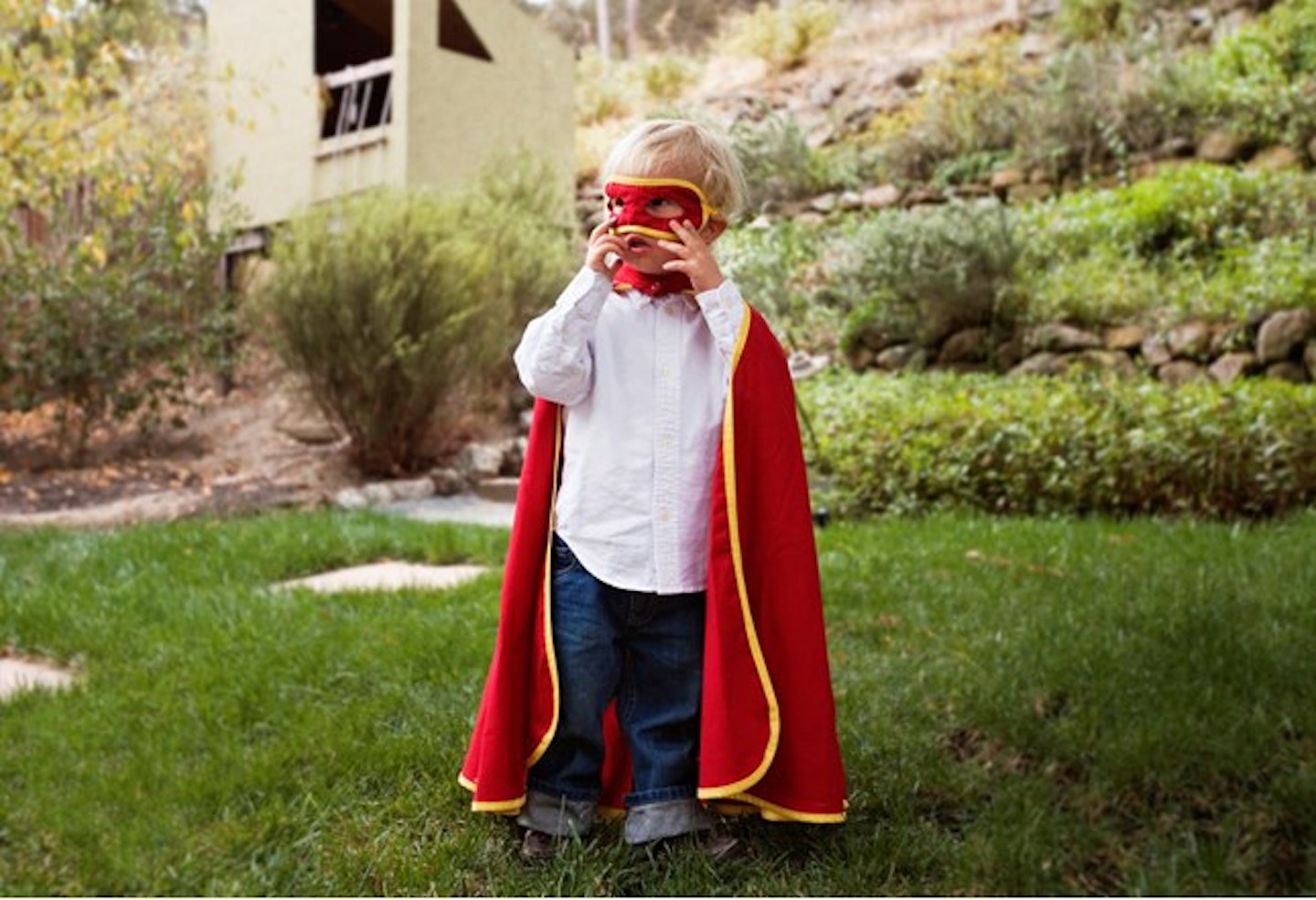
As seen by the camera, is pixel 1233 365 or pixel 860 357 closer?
pixel 1233 365

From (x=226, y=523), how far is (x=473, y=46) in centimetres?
675

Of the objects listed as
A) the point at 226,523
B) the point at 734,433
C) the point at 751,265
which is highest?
the point at 751,265

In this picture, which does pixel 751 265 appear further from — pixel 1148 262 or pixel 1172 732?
pixel 1172 732

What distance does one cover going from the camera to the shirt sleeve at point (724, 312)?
7.32 feet

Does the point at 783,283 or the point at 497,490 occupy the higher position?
the point at 783,283

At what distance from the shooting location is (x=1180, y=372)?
763 centimetres

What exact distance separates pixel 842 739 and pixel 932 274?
19.8ft

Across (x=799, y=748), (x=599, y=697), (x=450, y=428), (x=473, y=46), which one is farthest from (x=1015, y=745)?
(x=473, y=46)

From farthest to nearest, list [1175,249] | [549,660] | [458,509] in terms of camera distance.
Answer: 1. [1175,249]
2. [458,509]
3. [549,660]

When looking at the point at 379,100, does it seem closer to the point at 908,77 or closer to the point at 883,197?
the point at 883,197

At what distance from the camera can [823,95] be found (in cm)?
1373

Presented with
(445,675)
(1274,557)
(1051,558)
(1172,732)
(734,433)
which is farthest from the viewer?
(1051,558)

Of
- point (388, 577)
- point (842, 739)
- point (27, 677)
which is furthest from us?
point (388, 577)

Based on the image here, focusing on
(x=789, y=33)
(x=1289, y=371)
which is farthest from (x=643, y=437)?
(x=789, y=33)
